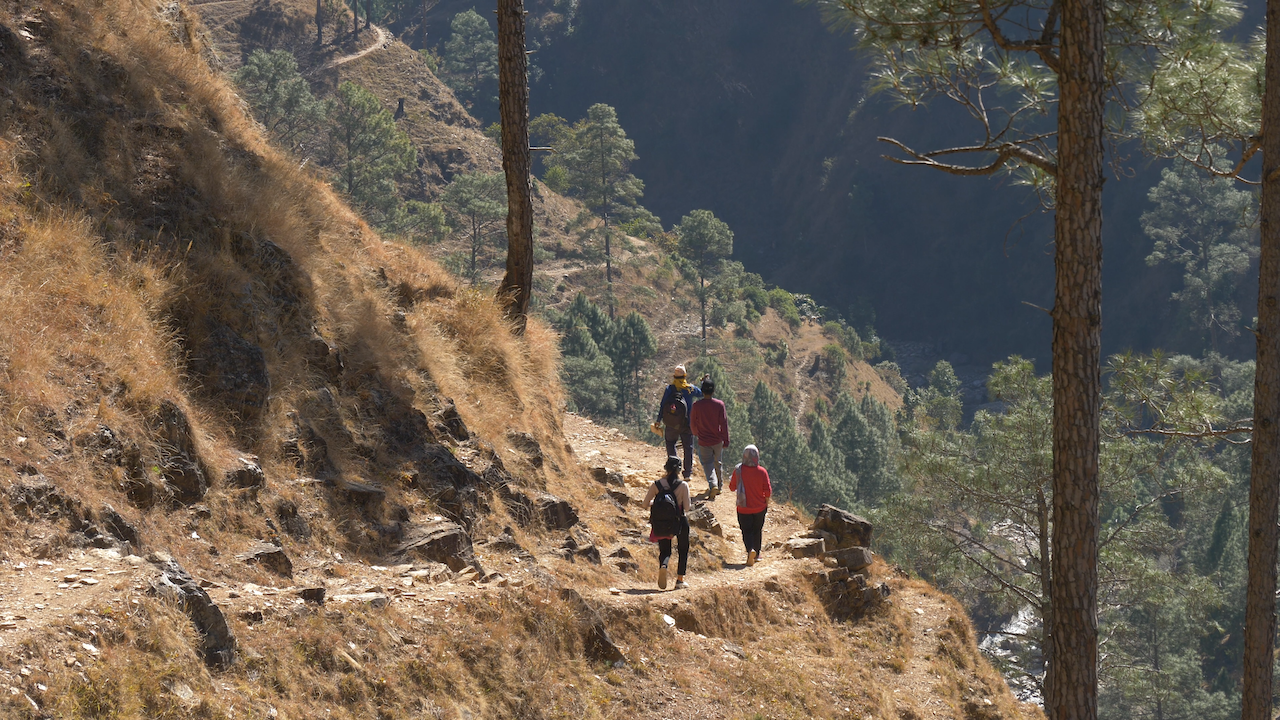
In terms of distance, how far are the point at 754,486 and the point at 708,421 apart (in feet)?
4.92

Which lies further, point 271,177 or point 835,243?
point 835,243

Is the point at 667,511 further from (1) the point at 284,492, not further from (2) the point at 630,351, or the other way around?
(2) the point at 630,351

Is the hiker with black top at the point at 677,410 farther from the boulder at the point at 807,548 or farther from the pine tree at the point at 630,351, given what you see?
the pine tree at the point at 630,351

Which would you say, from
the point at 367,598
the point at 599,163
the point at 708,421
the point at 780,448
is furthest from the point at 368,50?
the point at 367,598

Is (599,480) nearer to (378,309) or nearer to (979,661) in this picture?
(378,309)

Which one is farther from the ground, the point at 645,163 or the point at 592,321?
the point at 645,163

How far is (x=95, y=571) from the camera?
14.2 ft

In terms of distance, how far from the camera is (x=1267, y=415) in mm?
6500

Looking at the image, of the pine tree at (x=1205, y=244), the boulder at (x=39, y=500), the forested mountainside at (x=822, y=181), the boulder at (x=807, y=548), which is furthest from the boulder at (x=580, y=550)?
the forested mountainside at (x=822, y=181)

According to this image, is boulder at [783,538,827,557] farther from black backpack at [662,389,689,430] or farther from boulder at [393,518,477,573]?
boulder at [393,518,477,573]

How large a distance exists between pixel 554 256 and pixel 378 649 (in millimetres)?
57462

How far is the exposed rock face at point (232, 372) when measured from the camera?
6.25 m

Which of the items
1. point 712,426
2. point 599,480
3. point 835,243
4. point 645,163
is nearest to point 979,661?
point 712,426

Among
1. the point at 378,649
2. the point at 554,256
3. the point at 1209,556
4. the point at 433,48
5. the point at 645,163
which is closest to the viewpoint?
the point at 378,649
